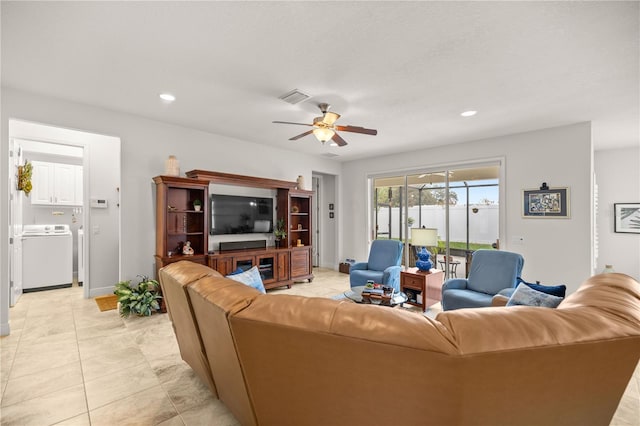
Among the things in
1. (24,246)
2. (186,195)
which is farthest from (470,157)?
(24,246)

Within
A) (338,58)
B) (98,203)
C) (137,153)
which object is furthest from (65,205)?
(338,58)

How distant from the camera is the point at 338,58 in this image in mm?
2422

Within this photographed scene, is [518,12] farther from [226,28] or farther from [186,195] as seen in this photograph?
[186,195]

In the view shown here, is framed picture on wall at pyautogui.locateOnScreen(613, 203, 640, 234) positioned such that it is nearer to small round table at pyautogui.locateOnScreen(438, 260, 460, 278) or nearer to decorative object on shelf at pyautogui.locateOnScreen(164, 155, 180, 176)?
small round table at pyautogui.locateOnScreen(438, 260, 460, 278)

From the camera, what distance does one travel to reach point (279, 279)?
5094 mm

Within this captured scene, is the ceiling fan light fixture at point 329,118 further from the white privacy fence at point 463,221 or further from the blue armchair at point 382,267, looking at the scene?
the white privacy fence at point 463,221

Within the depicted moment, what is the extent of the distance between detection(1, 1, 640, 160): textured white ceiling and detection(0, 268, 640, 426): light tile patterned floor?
2.62m

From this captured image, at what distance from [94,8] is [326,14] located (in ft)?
4.97

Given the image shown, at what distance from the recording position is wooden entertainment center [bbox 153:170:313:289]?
4.01 m

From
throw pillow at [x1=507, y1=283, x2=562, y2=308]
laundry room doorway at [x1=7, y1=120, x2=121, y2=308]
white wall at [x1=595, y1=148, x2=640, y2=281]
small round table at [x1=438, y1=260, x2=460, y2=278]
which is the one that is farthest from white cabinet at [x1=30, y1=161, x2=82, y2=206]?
white wall at [x1=595, y1=148, x2=640, y2=281]

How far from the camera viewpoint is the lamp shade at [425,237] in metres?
4.17

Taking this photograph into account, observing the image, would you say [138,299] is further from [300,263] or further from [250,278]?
[300,263]

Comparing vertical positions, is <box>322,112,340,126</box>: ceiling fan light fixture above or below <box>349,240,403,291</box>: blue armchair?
above

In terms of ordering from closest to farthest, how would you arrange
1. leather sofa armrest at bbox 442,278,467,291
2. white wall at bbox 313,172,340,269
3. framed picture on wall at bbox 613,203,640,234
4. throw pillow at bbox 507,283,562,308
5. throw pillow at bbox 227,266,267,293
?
throw pillow at bbox 507,283,562,308 < throw pillow at bbox 227,266,267,293 < leather sofa armrest at bbox 442,278,467,291 < framed picture on wall at bbox 613,203,640,234 < white wall at bbox 313,172,340,269
